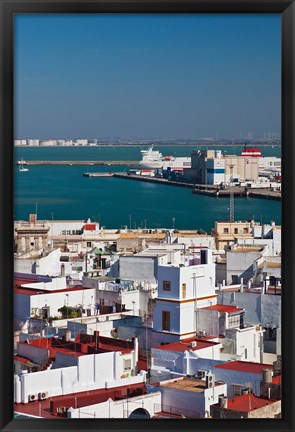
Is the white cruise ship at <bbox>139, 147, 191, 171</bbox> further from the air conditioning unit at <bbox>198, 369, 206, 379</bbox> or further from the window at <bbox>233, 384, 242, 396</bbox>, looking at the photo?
the window at <bbox>233, 384, 242, 396</bbox>

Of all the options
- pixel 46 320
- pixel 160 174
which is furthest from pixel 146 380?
pixel 160 174

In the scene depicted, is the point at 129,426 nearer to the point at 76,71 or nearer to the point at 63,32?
the point at 63,32

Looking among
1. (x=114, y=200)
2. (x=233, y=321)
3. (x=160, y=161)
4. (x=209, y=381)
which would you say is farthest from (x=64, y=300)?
(x=160, y=161)

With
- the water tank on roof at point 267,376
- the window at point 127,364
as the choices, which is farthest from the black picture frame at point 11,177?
the window at point 127,364

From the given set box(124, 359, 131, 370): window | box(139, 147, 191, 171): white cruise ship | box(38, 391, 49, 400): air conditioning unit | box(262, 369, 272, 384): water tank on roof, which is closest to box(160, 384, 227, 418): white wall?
box(262, 369, 272, 384): water tank on roof

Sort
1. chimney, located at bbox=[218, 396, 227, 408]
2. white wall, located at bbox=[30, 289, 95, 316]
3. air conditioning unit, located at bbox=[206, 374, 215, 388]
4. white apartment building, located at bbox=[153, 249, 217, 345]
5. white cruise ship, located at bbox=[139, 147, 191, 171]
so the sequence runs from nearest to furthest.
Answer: chimney, located at bbox=[218, 396, 227, 408]
air conditioning unit, located at bbox=[206, 374, 215, 388]
white apartment building, located at bbox=[153, 249, 217, 345]
white wall, located at bbox=[30, 289, 95, 316]
white cruise ship, located at bbox=[139, 147, 191, 171]

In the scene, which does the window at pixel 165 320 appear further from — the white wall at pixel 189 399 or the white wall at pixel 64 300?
the white wall at pixel 189 399
